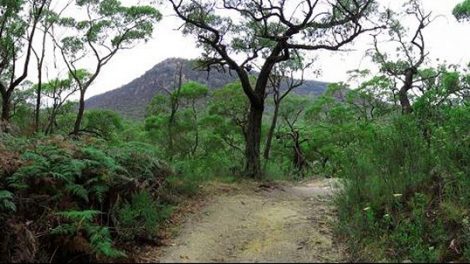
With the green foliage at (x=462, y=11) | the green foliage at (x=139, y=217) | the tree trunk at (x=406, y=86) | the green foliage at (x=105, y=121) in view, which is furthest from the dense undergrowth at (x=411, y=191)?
the green foliage at (x=105, y=121)

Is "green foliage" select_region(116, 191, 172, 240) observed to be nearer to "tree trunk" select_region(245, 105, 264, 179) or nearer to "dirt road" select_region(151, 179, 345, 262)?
"dirt road" select_region(151, 179, 345, 262)

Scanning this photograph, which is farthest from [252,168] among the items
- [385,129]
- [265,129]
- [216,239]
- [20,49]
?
[265,129]

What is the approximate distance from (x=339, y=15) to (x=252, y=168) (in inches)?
190

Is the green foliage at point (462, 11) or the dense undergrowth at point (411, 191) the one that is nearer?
the dense undergrowth at point (411, 191)

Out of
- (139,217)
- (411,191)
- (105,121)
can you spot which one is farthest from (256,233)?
(105,121)

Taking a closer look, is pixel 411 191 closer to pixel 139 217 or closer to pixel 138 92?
pixel 139 217

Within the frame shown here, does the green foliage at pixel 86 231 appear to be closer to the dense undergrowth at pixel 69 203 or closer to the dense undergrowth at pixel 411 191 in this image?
the dense undergrowth at pixel 69 203

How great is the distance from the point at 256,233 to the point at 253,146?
283 inches

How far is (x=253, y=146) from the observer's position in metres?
14.3

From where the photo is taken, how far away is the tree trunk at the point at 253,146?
14.2 m

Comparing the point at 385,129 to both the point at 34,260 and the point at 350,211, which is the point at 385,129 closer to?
the point at 350,211

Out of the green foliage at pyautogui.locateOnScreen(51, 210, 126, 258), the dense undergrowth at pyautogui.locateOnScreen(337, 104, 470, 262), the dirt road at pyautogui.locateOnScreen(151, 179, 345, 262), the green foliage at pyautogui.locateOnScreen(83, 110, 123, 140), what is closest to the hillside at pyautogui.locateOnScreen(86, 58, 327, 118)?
the green foliage at pyautogui.locateOnScreen(83, 110, 123, 140)

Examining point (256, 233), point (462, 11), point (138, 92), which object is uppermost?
point (138, 92)

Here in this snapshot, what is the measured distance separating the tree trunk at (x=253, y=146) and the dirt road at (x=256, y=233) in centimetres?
366
